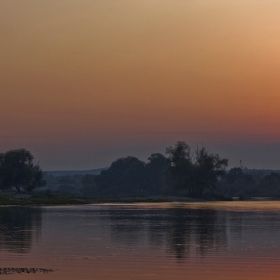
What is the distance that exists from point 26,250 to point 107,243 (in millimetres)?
6775

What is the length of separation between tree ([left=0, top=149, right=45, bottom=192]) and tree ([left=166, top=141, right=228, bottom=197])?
1558 inches

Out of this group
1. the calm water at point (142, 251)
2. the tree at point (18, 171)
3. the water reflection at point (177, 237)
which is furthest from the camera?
the tree at point (18, 171)

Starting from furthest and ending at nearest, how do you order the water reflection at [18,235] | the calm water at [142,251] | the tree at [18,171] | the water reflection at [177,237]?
the tree at [18,171] < the water reflection at [177,237] < the water reflection at [18,235] < the calm water at [142,251]

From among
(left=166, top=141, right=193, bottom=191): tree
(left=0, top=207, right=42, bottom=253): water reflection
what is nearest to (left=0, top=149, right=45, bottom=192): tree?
(left=166, top=141, right=193, bottom=191): tree

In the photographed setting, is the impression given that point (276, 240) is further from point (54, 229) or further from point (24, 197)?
point (24, 197)

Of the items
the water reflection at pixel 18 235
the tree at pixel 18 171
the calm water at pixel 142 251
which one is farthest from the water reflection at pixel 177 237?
the tree at pixel 18 171

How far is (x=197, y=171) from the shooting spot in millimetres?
175250

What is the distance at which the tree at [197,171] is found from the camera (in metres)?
175

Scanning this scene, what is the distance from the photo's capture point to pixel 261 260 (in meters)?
34.5

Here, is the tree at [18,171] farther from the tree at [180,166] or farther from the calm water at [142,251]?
the calm water at [142,251]

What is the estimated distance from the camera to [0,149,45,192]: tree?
15388 cm

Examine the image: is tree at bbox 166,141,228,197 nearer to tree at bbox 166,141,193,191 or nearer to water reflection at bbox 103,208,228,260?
tree at bbox 166,141,193,191

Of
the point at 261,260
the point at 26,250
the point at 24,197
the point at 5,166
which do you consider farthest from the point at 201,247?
the point at 5,166

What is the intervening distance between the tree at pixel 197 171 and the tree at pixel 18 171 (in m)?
39.6
